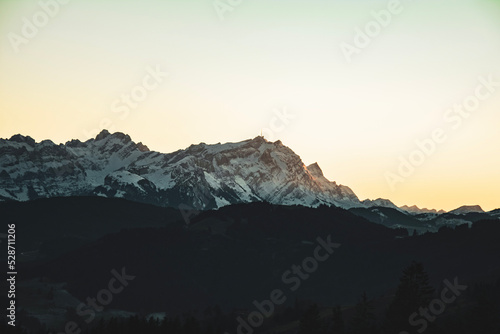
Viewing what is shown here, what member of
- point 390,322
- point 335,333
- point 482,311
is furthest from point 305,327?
point 482,311

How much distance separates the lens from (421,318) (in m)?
155

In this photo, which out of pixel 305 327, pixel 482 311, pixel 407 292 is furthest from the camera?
pixel 305 327

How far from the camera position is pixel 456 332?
172 meters

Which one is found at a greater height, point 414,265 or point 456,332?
point 414,265

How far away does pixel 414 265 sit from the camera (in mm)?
155625

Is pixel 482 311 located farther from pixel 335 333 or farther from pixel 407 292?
pixel 335 333

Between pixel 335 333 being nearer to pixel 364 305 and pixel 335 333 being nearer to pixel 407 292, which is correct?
pixel 364 305

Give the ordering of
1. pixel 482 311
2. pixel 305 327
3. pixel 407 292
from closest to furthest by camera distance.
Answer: pixel 407 292, pixel 482 311, pixel 305 327

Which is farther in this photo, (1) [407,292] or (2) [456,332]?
(2) [456,332]

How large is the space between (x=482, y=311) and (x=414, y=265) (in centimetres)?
2088

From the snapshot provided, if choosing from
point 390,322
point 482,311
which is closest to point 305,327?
point 390,322

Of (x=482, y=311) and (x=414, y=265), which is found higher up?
(x=414, y=265)

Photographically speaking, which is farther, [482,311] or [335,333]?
[335,333]

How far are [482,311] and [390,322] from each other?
69.3ft
